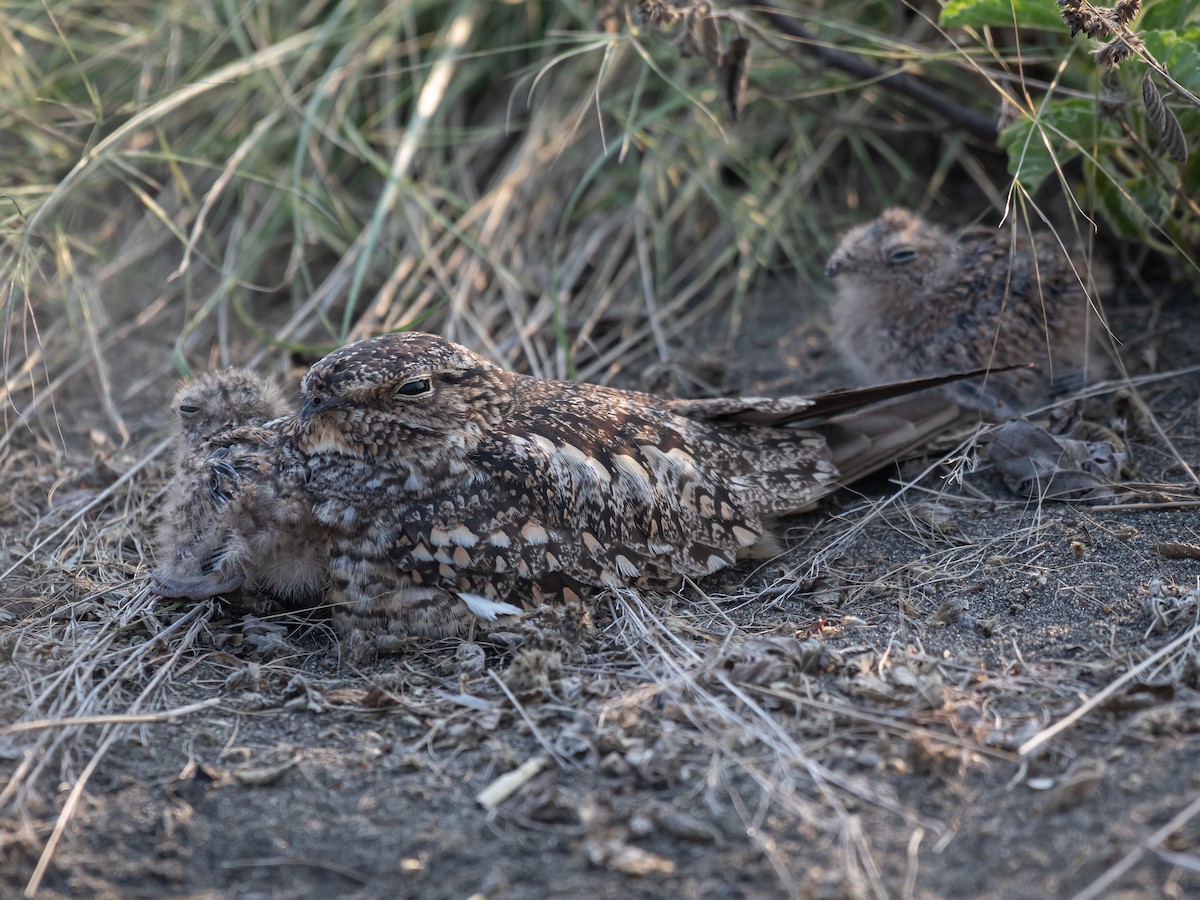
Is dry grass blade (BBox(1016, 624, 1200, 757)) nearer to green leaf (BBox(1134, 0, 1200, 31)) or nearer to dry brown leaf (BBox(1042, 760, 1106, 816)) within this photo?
dry brown leaf (BBox(1042, 760, 1106, 816))

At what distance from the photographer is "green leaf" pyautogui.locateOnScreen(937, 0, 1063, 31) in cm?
297

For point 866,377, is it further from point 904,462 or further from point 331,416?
point 331,416

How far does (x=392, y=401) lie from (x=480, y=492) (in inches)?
11.8

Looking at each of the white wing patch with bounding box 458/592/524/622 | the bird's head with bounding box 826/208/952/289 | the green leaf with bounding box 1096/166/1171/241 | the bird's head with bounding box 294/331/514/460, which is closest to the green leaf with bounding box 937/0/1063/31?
the green leaf with bounding box 1096/166/1171/241

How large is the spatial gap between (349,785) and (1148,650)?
161cm

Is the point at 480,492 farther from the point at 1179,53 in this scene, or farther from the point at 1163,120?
the point at 1179,53

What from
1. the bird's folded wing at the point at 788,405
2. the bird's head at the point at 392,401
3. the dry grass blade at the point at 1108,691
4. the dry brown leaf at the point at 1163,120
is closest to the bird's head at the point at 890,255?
the bird's folded wing at the point at 788,405

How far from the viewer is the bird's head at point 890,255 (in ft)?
11.4

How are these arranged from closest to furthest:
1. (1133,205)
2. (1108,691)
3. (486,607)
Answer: (1108,691) → (486,607) → (1133,205)

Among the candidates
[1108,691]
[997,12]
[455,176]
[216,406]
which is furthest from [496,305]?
[1108,691]

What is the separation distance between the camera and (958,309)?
345 cm

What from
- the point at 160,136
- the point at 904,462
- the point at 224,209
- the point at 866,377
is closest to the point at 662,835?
the point at 904,462

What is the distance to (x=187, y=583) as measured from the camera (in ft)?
8.21

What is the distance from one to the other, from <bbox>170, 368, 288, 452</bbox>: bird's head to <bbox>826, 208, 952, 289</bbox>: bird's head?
182cm
